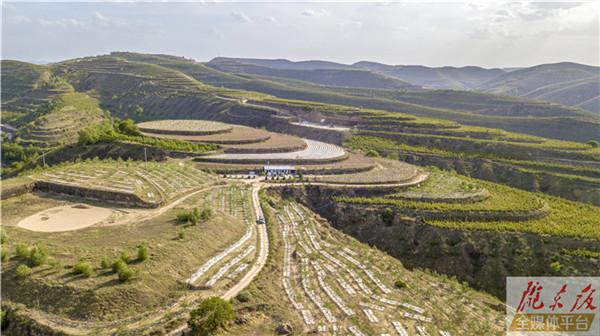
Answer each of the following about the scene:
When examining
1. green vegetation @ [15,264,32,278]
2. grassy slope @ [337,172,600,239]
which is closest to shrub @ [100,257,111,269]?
green vegetation @ [15,264,32,278]

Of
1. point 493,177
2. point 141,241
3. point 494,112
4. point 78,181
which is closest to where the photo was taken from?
point 141,241

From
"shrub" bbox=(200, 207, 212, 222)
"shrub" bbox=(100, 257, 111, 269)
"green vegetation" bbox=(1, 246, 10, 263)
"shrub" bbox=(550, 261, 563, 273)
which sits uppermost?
"shrub" bbox=(200, 207, 212, 222)

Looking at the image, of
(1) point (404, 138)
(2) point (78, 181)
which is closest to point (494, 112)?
(1) point (404, 138)

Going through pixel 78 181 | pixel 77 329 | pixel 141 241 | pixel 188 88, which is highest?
pixel 188 88

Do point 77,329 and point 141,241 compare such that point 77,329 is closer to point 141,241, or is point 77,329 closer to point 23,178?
point 141,241

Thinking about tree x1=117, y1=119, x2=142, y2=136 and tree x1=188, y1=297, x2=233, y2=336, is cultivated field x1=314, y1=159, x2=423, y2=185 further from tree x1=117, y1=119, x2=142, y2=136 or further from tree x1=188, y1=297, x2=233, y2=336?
tree x1=117, y1=119, x2=142, y2=136

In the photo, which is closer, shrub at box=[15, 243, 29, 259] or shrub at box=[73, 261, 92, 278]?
shrub at box=[73, 261, 92, 278]

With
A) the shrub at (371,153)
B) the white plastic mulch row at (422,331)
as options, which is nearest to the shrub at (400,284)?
the white plastic mulch row at (422,331)
